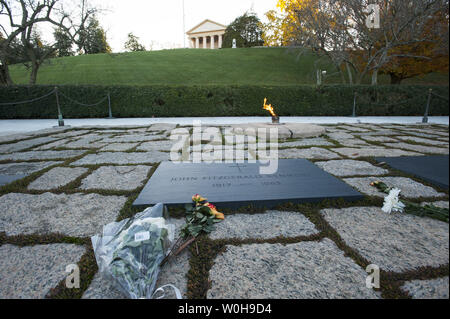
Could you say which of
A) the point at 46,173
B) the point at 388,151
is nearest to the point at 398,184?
the point at 388,151

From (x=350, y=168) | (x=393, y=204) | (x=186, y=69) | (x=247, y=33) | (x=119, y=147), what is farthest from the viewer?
(x=247, y=33)

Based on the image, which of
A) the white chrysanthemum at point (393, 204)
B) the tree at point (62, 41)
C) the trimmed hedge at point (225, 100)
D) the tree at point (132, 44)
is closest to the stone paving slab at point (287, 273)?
the white chrysanthemum at point (393, 204)

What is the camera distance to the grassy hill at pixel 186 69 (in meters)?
21.5

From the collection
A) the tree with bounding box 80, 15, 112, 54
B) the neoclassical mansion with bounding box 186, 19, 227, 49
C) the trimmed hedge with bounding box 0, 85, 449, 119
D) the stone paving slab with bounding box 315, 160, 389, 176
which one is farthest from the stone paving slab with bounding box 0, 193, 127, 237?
the neoclassical mansion with bounding box 186, 19, 227, 49

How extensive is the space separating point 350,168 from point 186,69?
2451cm

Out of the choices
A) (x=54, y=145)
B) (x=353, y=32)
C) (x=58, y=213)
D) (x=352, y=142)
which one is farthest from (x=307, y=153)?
(x=353, y=32)

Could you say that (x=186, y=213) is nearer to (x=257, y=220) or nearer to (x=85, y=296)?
(x=257, y=220)

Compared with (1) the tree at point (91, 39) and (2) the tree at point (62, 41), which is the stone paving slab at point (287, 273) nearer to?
(1) the tree at point (91, 39)

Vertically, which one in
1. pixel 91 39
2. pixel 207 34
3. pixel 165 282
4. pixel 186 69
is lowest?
pixel 165 282

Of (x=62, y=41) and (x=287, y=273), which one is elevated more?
(x=62, y=41)

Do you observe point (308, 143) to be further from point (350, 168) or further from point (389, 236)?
point (389, 236)

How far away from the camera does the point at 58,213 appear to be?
174 centimetres

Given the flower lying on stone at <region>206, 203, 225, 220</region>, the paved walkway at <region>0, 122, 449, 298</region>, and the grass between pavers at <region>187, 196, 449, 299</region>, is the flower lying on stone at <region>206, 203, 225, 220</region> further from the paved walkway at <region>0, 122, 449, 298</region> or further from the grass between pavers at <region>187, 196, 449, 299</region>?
the grass between pavers at <region>187, 196, 449, 299</region>
